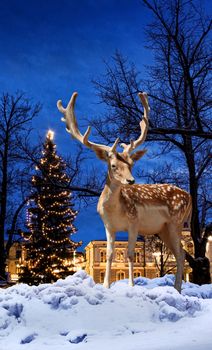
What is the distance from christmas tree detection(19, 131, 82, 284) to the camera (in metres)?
19.9

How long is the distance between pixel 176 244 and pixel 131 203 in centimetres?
107

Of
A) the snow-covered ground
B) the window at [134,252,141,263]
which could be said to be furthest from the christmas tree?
the window at [134,252,141,263]

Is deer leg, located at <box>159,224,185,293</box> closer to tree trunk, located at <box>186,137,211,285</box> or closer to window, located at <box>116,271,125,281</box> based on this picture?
tree trunk, located at <box>186,137,211,285</box>

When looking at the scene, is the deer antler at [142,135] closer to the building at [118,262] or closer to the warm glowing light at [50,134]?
the warm glowing light at [50,134]

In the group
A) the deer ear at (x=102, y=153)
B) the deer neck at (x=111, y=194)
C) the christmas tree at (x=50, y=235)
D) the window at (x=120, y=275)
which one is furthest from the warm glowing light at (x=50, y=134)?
the window at (x=120, y=275)

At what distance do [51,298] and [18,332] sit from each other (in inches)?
20.3

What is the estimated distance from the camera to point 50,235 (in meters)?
20.6

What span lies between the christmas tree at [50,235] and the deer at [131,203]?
13.4m

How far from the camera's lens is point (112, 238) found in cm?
572

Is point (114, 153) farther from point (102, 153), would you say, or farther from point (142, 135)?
point (142, 135)

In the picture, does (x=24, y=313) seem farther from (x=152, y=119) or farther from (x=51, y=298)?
(x=152, y=119)

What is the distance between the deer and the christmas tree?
13354 millimetres

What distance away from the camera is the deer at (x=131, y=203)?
5.55 m

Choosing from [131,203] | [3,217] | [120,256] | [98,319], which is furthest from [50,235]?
[120,256]
